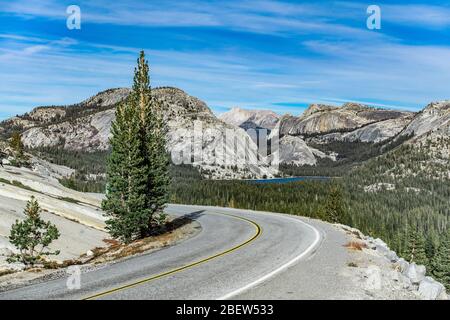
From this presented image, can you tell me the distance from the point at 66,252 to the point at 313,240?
23629mm

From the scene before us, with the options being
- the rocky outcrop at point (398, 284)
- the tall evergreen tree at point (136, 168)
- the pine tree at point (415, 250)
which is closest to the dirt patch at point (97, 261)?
the tall evergreen tree at point (136, 168)

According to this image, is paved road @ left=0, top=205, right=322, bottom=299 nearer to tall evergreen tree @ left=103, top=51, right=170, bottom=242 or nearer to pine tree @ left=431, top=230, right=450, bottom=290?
tall evergreen tree @ left=103, top=51, right=170, bottom=242

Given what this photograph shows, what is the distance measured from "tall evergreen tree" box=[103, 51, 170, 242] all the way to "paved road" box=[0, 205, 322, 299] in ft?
22.9

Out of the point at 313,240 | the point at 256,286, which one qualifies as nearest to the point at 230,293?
the point at 256,286

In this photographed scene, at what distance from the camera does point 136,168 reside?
1265 inches

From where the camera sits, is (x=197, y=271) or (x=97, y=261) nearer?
(x=197, y=271)

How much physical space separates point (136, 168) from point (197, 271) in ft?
56.1

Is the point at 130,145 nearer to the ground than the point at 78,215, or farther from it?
farther from it

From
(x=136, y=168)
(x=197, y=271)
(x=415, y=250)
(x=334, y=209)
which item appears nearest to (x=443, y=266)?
(x=415, y=250)

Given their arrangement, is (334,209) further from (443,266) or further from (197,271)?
(197,271)
